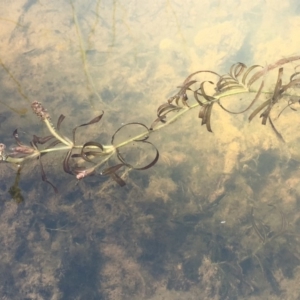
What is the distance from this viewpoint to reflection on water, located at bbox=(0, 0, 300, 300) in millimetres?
2475

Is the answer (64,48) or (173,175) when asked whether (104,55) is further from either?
(173,175)

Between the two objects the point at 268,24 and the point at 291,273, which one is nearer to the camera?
the point at 291,273

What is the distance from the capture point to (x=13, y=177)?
2.64m

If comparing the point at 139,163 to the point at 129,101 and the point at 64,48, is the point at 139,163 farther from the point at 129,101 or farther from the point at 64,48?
the point at 64,48

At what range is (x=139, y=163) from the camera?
275cm

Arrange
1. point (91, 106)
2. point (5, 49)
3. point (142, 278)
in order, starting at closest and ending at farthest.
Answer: point (142, 278)
point (91, 106)
point (5, 49)

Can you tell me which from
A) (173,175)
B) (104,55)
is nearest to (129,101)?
(104,55)

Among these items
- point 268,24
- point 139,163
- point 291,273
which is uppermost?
point 268,24

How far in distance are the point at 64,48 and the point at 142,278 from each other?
2.09m

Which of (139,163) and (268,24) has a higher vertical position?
(268,24)

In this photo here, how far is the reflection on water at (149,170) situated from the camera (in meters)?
2.47

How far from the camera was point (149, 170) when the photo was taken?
8.91ft

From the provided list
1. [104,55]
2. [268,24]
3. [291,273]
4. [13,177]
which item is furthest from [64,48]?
[291,273]

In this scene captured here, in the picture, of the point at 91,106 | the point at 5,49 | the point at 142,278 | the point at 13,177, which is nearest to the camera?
the point at 142,278
